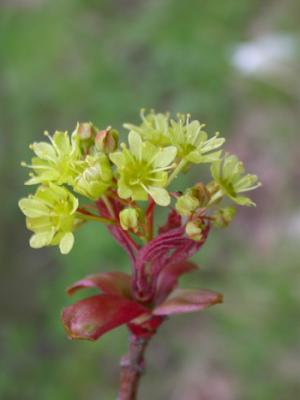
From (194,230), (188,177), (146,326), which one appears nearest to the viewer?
(194,230)

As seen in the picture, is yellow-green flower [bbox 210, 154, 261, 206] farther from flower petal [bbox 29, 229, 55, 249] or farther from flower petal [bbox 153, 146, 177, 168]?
flower petal [bbox 29, 229, 55, 249]

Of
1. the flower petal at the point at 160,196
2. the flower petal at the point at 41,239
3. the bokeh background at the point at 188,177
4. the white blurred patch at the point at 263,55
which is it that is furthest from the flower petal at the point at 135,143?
the white blurred patch at the point at 263,55

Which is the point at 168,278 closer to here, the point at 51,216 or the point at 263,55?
the point at 51,216

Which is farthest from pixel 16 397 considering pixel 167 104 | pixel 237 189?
pixel 237 189

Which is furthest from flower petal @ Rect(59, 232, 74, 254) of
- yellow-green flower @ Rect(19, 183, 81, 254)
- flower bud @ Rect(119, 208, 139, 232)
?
flower bud @ Rect(119, 208, 139, 232)

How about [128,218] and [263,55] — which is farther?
[263,55]

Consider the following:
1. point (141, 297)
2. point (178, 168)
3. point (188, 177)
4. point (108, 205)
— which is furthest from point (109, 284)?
point (188, 177)
